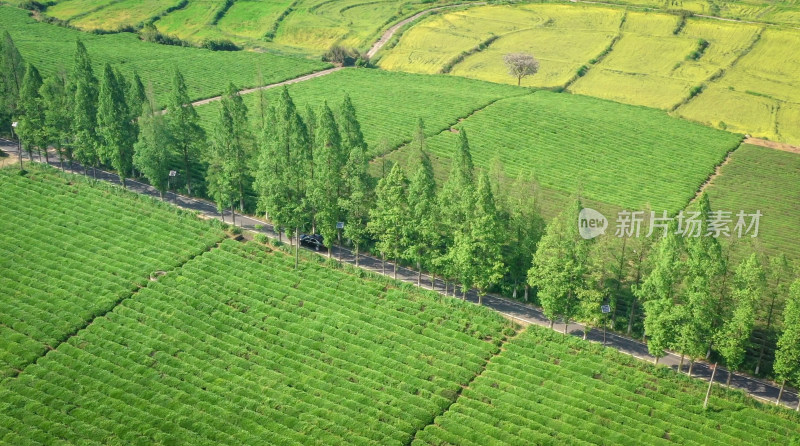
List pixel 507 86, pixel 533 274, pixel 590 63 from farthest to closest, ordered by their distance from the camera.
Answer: pixel 590 63 → pixel 507 86 → pixel 533 274

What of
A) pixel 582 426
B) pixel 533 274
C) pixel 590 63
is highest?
pixel 590 63

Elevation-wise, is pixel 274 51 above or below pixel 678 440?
above

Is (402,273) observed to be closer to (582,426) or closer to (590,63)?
(582,426)

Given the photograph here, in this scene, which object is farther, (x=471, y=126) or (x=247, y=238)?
(x=471, y=126)

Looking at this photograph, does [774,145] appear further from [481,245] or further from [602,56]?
[481,245]

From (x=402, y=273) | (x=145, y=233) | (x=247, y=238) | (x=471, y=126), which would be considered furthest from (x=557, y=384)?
(x=471, y=126)

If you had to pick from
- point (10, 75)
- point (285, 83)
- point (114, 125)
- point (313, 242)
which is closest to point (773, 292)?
point (313, 242)
